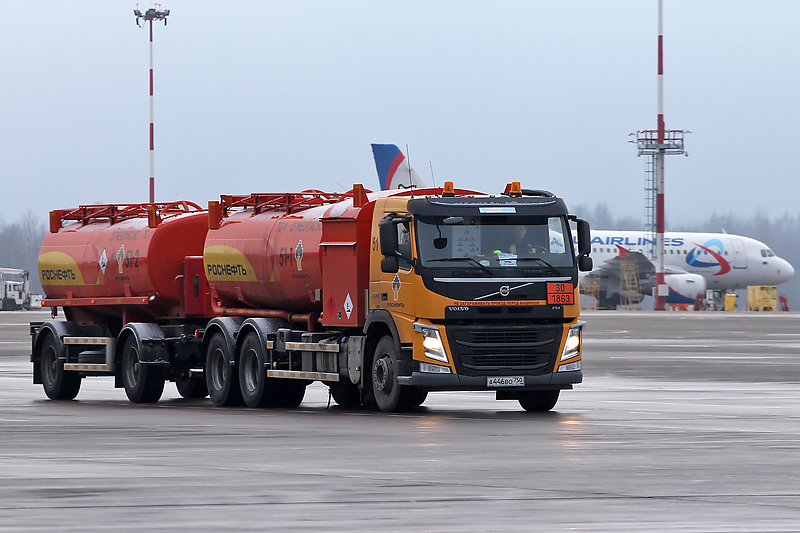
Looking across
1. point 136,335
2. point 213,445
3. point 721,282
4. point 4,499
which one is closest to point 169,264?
point 136,335

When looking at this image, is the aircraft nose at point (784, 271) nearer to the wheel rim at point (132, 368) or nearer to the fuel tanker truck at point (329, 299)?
the fuel tanker truck at point (329, 299)

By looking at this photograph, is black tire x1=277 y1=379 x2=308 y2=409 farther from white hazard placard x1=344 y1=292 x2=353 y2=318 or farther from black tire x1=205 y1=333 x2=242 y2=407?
white hazard placard x1=344 y1=292 x2=353 y2=318

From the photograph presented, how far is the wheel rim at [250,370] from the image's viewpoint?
74.0 feet

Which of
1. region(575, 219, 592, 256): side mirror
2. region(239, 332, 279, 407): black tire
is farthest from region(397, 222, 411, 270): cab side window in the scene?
region(239, 332, 279, 407): black tire

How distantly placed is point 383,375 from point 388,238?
1.94 metres

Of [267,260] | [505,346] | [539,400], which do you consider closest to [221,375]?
[267,260]

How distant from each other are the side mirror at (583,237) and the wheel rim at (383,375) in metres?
2.93

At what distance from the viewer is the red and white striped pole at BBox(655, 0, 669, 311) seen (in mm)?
74938

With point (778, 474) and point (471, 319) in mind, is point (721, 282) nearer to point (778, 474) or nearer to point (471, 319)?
point (471, 319)

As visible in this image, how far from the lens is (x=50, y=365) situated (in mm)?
26297

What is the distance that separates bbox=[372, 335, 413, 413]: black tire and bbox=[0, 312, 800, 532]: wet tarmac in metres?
0.25

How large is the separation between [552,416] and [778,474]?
740cm

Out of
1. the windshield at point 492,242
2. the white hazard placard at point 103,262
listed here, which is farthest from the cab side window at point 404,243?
the white hazard placard at point 103,262

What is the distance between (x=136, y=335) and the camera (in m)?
24.4
